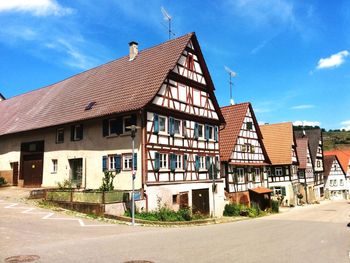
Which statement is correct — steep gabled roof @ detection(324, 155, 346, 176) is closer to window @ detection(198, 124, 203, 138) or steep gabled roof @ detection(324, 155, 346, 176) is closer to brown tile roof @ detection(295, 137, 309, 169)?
brown tile roof @ detection(295, 137, 309, 169)

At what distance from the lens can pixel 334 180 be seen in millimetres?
71938

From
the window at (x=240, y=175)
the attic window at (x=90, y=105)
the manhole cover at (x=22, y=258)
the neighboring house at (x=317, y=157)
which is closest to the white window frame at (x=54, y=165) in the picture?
the attic window at (x=90, y=105)

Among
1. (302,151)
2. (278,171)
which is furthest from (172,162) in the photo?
(302,151)

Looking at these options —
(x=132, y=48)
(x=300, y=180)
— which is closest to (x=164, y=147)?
(x=132, y=48)

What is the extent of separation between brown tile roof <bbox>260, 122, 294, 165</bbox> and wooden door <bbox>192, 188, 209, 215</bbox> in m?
19.8

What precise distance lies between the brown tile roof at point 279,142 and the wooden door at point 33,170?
2888 centimetres

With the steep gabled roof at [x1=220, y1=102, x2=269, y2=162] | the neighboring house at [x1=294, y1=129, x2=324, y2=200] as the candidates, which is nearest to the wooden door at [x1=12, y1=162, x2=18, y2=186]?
the steep gabled roof at [x1=220, y1=102, x2=269, y2=162]

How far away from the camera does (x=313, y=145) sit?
208 feet

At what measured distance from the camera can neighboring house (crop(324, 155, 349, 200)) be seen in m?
70.8

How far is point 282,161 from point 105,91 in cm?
2722

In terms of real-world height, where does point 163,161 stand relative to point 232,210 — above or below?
above

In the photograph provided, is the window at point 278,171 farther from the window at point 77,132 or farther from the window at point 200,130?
the window at point 77,132

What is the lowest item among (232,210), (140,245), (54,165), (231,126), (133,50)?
(232,210)

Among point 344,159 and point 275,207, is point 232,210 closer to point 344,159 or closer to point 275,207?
point 275,207
